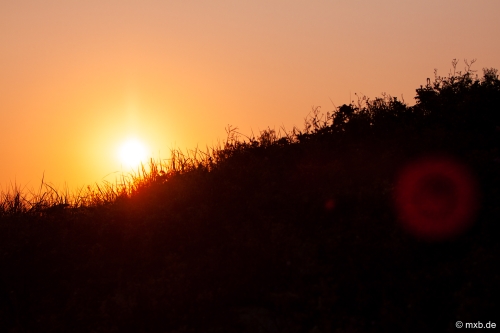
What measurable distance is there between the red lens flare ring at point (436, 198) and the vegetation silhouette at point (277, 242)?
0.55 ft

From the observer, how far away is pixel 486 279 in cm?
754

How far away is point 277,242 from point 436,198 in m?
2.78

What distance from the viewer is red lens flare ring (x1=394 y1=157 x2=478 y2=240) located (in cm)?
919

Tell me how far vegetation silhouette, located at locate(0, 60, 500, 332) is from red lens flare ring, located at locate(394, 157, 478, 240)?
17 centimetres

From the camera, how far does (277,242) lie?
952 cm

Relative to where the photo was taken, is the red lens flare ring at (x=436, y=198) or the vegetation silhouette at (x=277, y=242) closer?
the vegetation silhouette at (x=277, y=242)

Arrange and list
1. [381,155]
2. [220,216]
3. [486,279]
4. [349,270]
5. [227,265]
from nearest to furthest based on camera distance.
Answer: [486,279] → [349,270] → [227,265] → [220,216] → [381,155]

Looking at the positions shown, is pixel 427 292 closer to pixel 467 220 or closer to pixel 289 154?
pixel 467 220

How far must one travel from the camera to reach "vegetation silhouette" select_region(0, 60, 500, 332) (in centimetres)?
811

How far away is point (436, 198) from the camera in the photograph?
9859mm

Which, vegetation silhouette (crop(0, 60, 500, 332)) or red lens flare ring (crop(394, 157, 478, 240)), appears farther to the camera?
red lens flare ring (crop(394, 157, 478, 240))

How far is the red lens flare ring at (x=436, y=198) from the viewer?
9.19m

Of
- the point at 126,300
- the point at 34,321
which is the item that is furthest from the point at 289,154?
the point at 34,321

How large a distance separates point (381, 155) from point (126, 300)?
5519 mm
